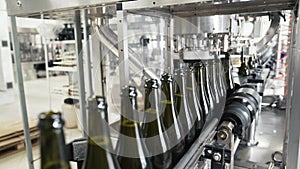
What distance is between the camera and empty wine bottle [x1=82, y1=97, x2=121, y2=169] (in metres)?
0.32

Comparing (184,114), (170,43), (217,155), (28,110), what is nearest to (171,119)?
(184,114)

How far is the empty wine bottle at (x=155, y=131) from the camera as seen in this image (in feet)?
1.70

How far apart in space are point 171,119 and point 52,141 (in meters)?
0.39

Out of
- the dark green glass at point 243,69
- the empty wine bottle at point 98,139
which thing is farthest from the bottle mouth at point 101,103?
the dark green glass at point 243,69

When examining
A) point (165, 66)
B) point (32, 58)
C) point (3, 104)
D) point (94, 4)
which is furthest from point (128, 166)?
point (32, 58)

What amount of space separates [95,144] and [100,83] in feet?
1.94

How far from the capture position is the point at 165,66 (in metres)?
0.93

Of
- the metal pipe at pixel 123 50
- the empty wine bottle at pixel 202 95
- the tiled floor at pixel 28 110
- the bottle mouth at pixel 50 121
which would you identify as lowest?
the tiled floor at pixel 28 110

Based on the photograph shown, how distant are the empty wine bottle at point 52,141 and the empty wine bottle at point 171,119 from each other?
12.2 inches

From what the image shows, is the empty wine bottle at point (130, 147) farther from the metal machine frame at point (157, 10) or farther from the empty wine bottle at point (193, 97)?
the empty wine bottle at point (193, 97)

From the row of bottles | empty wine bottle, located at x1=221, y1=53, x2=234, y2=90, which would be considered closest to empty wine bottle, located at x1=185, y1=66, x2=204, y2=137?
the row of bottles

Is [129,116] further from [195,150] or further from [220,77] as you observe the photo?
[220,77]

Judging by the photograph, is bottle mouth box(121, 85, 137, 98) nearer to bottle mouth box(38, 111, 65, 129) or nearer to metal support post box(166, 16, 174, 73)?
bottle mouth box(38, 111, 65, 129)

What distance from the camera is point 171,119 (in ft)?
2.02
